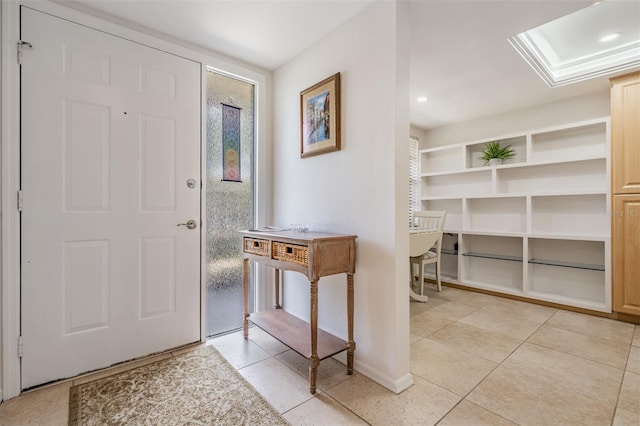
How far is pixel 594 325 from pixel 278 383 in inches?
114

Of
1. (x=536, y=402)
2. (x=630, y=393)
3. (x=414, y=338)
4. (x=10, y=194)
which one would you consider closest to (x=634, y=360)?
(x=630, y=393)

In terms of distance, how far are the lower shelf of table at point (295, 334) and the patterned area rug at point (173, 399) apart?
337 mm

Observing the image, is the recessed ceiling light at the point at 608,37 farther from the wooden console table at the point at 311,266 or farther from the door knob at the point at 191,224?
the door knob at the point at 191,224

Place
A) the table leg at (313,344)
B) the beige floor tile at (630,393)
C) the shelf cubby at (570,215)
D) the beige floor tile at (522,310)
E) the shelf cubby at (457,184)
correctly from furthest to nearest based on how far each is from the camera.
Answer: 1. the shelf cubby at (457,184)
2. the shelf cubby at (570,215)
3. the beige floor tile at (522,310)
4. the table leg at (313,344)
5. the beige floor tile at (630,393)

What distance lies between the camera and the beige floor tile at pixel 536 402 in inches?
56.5

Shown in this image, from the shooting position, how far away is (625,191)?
2645 millimetres

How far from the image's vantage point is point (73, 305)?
71.2 inches

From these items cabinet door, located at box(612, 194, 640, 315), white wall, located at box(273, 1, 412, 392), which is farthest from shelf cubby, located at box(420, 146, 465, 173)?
white wall, located at box(273, 1, 412, 392)

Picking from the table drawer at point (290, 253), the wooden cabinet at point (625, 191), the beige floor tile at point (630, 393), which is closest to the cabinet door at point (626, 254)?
the wooden cabinet at point (625, 191)

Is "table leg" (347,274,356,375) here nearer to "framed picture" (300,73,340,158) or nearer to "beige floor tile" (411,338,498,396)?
"beige floor tile" (411,338,498,396)

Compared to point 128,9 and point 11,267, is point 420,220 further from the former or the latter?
Result: point 11,267

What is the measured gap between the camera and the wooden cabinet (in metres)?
2.59

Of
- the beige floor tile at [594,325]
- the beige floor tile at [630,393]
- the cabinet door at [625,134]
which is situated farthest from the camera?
the cabinet door at [625,134]

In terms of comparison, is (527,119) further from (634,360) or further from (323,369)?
(323,369)
